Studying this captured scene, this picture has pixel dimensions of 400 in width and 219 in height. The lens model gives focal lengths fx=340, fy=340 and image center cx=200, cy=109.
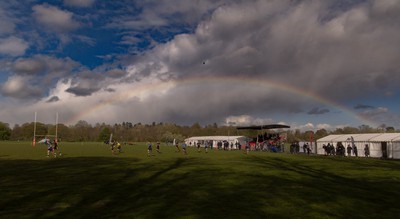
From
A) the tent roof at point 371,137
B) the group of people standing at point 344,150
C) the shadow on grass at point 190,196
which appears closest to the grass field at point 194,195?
the shadow on grass at point 190,196

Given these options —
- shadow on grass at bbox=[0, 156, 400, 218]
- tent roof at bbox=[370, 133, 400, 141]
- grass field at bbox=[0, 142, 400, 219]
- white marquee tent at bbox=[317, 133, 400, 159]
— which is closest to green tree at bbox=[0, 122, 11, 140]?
white marquee tent at bbox=[317, 133, 400, 159]

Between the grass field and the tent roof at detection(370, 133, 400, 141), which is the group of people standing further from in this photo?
the grass field

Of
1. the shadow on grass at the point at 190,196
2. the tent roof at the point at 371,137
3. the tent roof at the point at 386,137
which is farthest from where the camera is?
the tent roof at the point at 371,137

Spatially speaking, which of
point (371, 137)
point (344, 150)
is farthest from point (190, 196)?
point (371, 137)

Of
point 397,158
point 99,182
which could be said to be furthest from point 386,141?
point 99,182

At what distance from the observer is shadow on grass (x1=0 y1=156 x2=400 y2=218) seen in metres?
11.6

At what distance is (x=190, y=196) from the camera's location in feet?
47.6

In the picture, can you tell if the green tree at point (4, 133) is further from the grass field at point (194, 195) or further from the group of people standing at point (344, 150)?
the grass field at point (194, 195)

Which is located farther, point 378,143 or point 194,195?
point 378,143

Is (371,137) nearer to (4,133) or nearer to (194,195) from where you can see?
(194,195)

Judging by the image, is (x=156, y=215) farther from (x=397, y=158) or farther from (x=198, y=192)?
(x=397, y=158)

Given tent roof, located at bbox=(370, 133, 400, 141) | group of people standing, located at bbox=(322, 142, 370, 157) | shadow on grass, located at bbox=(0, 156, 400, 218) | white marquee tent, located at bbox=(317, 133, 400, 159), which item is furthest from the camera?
group of people standing, located at bbox=(322, 142, 370, 157)

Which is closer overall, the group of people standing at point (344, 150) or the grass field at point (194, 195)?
the grass field at point (194, 195)

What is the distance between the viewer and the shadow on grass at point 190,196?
38.1 feet
